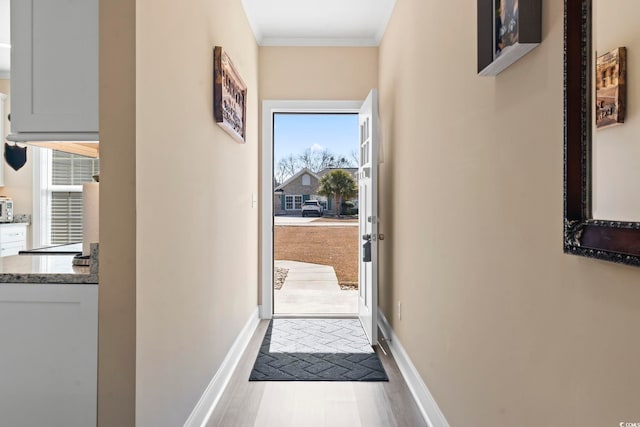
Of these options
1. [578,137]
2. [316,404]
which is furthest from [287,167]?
[578,137]

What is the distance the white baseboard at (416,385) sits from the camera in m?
2.17

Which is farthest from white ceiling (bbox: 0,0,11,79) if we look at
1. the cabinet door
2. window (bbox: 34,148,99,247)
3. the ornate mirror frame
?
the ornate mirror frame

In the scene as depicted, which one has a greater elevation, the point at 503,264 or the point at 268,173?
the point at 268,173

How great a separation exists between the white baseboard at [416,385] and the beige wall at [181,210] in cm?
119

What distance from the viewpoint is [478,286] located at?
163 centimetres

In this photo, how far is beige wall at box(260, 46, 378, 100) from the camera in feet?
14.4

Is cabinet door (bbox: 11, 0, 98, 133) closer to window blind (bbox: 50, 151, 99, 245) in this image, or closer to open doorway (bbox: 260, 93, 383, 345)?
open doorway (bbox: 260, 93, 383, 345)

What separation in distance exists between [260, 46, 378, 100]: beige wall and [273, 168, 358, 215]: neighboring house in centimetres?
254

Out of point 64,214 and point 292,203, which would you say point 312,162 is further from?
point 64,214

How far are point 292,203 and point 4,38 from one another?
419 centimetres

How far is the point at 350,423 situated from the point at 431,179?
1.37 m

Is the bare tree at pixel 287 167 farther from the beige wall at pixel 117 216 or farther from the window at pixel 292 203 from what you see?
the beige wall at pixel 117 216

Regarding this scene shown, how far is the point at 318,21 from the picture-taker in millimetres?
3920

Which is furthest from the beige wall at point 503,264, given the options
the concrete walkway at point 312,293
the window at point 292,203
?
the window at point 292,203
